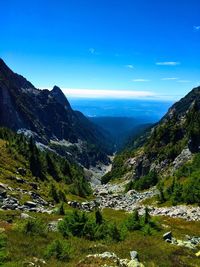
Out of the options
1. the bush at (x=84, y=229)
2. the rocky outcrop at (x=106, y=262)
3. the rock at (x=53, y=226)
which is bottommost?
the rock at (x=53, y=226)

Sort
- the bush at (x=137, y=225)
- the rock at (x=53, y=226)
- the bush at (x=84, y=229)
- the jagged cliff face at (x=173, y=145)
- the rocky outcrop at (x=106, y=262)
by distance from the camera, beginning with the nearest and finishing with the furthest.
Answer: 1. the rocky outcrop at (x=106, y=262)
2. the bush at (x=84, y=229)
3. the rock at (x=53, y=226)
4. the bush at (x=137, y=225)
5. the jagged cliff face at (x=173, y=145)

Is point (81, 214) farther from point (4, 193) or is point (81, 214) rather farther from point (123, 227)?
point (4, 193)

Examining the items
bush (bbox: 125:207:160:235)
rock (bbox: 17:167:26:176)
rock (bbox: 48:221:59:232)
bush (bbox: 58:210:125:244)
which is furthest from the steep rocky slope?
bush (bbox: 58:210:125:244)

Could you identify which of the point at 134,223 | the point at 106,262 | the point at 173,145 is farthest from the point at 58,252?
the point at 173,145

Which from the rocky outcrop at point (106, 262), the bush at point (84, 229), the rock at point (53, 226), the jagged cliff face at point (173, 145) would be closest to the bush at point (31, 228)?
the bush at point (84, 229)

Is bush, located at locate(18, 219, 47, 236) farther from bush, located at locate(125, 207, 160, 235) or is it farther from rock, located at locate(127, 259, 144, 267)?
bush, located at locate(125, 207, 160, 235)

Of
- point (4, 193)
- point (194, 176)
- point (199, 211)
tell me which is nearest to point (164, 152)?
point (194, 176)

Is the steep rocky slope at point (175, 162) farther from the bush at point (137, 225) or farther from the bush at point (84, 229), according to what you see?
the bush at point (84, 229)

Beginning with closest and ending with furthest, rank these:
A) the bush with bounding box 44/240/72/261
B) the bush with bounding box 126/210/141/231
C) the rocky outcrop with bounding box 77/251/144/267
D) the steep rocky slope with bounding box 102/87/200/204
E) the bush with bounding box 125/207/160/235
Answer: the rocky outcrop with bounding box 77/251/144/267 < the bush with bounding box 44/240/72/261 < the bush with bounding box 125/207/160/235 < the bush with bounding box 126/210/141/231 < the steep rocky slope with bounding box 102/87/200/204

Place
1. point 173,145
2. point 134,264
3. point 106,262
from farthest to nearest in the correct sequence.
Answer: point 173,145
point 134,264
point 106,262

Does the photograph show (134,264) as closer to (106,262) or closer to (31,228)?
(106,262)

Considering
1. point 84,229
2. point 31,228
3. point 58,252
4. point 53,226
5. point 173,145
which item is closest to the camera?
point 58,252

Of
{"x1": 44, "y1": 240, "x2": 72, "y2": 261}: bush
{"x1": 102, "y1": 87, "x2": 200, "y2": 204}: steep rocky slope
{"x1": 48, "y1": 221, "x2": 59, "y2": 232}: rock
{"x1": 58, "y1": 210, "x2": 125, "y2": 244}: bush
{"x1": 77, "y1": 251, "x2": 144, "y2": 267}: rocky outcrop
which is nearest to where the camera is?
{"x1": 77, "y1": 251, "x2": 144, "y2": 267}: rocky outcrop
